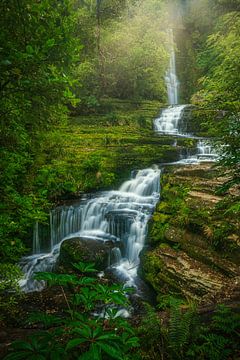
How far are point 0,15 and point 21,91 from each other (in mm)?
897

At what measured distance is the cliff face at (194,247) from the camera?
607 cm

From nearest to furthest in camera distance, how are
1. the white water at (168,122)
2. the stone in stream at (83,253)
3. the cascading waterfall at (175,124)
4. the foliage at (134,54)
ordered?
the stone in stream at (83,253), the cascading waterfall at (175,124), the white water at (168,122), the foliage at (134,54)

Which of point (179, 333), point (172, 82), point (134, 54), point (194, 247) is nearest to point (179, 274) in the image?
point (194, 247)

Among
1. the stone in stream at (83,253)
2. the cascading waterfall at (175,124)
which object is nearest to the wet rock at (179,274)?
the stone in stream at (83,253)

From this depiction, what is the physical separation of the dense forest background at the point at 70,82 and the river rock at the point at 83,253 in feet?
4.36

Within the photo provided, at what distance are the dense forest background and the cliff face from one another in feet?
6.00

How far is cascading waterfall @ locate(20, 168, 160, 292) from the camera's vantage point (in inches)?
332

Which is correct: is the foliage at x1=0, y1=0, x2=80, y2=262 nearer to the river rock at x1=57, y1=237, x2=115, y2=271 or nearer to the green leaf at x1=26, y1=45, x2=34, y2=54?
the green leaf at x1=26, y1=45, x2=34, y2=54

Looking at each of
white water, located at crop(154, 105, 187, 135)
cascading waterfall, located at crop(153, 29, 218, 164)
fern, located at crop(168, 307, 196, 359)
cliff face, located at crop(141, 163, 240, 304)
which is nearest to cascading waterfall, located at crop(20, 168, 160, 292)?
Result: cliff face, located at crop(141, 163, 240, 304)

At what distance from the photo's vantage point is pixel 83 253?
7.91m

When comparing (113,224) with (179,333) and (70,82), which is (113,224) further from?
(70,82)

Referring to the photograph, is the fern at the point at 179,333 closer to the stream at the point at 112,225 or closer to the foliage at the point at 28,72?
the foliage at the point at 28,72

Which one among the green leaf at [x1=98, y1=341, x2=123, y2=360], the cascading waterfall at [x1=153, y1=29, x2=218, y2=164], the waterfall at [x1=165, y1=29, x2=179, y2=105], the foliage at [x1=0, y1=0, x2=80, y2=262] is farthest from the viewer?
the waterfall at [x1=165, y1=29, x2=179, y2=105]

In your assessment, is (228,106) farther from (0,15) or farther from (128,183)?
(128,183)
